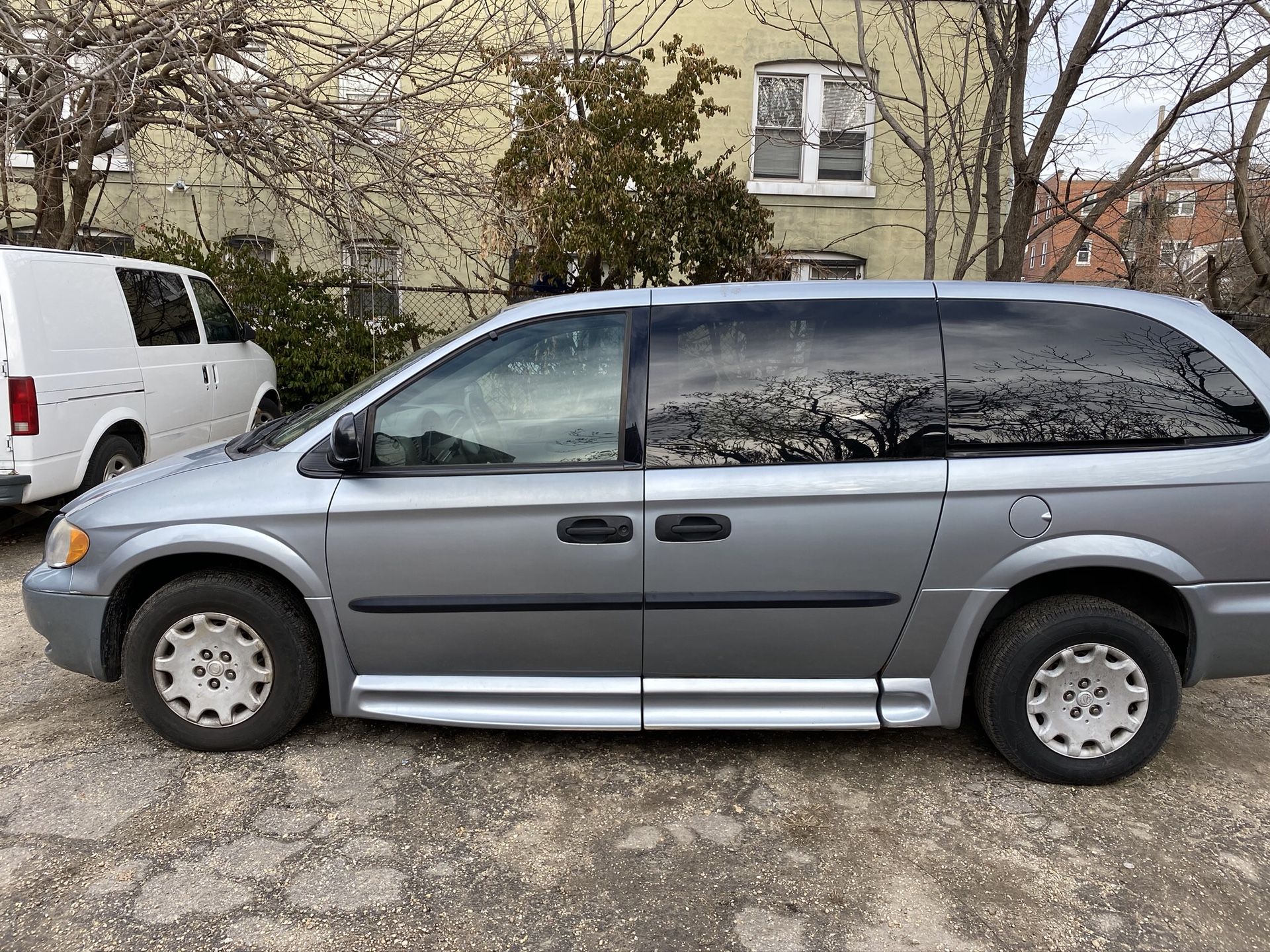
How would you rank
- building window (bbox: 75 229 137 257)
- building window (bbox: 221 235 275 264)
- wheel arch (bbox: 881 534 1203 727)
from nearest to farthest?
wheel arch (bbox: 881 534 1203 727) → building window (bbox: 221 235 275 264) → building window (bbox: 75 229 137 257)

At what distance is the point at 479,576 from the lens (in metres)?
3.02

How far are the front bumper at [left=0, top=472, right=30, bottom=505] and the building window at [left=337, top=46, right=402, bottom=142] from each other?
4117 mm

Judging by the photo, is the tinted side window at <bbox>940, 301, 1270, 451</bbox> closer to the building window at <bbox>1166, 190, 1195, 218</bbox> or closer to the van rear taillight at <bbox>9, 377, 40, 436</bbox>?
the van rear taillight at <bbox>9, 377, 40, 436</bbox>

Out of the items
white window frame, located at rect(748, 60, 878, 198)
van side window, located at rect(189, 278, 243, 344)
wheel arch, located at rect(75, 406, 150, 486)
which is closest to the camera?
wheel arch, located at rect(75, 406, 150, 486)

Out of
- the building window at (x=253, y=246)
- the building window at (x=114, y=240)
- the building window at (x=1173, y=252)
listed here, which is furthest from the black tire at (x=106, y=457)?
the building window at (x=1173, y=252)

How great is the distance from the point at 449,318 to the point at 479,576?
8.78 m

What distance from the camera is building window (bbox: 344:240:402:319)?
8.73m

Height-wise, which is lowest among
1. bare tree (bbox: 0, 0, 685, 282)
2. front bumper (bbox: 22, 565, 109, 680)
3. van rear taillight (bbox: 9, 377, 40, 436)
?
front bumper (bbox: 22, 565, 109, 680)

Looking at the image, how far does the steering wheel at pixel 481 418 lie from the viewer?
3084 millimetres

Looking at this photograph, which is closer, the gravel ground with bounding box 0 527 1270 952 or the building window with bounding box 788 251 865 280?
the gravel ground with bounding box 0 527 1270 952

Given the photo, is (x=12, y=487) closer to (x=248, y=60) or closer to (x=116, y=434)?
(x=116, y=434)

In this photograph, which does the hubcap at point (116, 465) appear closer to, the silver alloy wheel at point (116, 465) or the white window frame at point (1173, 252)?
the silver alloy wheel at point (116, 465)

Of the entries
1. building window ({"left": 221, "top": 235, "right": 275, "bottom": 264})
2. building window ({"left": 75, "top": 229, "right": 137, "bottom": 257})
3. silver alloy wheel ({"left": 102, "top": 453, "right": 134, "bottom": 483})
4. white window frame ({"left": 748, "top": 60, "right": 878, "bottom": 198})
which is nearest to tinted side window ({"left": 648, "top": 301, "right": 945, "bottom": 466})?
silver alloy wheel ({"left": 102, "top": 453, "right": 134, "bottom": 483})

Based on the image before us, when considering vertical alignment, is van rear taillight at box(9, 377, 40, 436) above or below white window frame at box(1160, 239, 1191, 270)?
below
